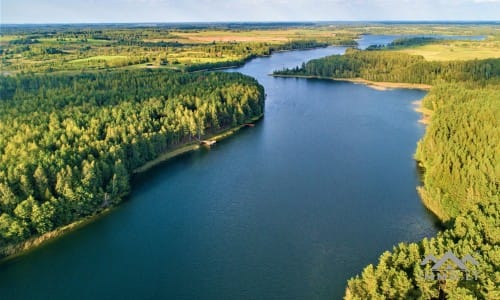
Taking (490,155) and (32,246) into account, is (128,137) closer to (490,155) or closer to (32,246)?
(32,246)

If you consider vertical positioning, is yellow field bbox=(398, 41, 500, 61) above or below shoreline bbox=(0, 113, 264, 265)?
above

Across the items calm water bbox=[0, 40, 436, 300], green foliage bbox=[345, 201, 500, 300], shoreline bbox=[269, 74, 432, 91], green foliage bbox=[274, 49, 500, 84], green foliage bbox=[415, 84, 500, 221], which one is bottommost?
calm water bbox=[0, 40, 436, 300]

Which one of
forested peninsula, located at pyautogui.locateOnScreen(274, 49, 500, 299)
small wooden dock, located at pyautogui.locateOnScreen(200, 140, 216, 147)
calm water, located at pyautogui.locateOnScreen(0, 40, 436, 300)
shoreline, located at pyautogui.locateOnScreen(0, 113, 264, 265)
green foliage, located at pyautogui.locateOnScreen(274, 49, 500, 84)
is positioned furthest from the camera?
green foliage, located at pyautogui.locateOnScreen(274, 49, 500, 84)

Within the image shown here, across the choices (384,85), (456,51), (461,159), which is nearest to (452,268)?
(461,159)

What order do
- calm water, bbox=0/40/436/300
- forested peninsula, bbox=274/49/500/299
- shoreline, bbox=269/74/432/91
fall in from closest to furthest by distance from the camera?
forested peninsula, bbox=274/49/500/299, calm water, bbox=0/40/436/300, shoreline, bbox=269/74/432/91

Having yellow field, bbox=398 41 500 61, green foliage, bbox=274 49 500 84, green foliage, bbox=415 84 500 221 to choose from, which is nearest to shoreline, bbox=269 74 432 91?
green foliage, bbox=274 49 500 84

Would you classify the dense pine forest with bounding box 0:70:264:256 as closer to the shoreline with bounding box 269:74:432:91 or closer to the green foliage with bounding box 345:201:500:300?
the green foliage with bounding box 345:201:500:300

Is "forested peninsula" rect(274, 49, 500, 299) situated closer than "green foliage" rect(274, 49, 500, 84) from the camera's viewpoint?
Yes
